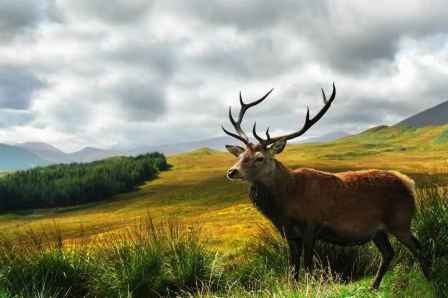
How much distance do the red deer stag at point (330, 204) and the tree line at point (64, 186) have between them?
127295 mm

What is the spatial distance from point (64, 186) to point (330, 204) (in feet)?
434

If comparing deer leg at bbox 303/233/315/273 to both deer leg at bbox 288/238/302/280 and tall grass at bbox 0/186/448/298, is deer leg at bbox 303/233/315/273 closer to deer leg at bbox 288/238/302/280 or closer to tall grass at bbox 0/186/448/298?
deer leg at bbox 288/238/302/280

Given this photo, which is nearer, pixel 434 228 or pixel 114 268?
pixel 434 228

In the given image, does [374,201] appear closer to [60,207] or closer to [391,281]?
[391,281]

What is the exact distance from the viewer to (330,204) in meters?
8.73

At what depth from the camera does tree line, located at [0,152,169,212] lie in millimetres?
126938

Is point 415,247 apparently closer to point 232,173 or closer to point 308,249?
point 308,249

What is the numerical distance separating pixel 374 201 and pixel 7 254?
7.64 meters

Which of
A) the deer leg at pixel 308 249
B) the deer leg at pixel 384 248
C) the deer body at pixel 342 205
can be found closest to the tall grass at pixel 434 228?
the deer body at pixel 342 205

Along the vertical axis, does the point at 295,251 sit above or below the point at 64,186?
below

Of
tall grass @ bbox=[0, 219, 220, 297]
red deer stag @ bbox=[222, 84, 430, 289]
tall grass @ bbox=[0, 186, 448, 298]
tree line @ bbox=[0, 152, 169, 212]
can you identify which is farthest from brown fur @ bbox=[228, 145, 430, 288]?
tree line @ bbox=[0, 152, 169, 212]

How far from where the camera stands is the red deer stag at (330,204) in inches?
339

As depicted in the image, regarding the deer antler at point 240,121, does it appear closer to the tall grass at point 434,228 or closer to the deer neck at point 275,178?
the deer neck at point 275,178

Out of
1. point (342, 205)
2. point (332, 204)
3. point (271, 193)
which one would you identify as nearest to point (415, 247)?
point (342, 205)
